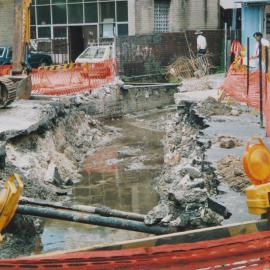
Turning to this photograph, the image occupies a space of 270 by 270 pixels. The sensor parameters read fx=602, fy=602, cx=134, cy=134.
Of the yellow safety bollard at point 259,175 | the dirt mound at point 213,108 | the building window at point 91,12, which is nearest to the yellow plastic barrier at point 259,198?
the yellow safety bollard at point 259,175

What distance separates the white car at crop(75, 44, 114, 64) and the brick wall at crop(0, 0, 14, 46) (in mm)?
8368

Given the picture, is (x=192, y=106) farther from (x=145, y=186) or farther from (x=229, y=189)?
(x=229, y=189)

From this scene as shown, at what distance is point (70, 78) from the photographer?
23969mm

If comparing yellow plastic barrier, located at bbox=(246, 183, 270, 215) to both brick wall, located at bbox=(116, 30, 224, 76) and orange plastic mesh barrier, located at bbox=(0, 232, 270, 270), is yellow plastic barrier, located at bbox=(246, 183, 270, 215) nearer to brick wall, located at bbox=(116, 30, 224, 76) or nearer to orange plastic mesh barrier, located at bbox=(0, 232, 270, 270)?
orange plastic mesh barrier, located at bbox=(0, 232, 270, 270)

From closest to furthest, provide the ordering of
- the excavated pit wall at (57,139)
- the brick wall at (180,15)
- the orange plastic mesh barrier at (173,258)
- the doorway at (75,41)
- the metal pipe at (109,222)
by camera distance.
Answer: the orange plastic mesh barrier at (173,258)
the metal pipe at (109,222)
the excavated pit wall at (57,139)
the brick wall at (180,15)
the doorway at (75,41)

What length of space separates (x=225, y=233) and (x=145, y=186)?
850cm

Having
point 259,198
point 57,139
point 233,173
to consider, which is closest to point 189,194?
point 233,173

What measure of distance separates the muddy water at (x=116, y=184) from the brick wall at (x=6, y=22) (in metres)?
15.7

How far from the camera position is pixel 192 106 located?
16.4 meters

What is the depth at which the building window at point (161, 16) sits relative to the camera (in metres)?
32.7

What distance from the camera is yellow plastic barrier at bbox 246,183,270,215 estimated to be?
4.88m

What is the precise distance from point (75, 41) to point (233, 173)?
2731 cm

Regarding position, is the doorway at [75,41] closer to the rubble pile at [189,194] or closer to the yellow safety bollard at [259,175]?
the rubble pile at [189,194]

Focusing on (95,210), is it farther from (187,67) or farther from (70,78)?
(187,67)
